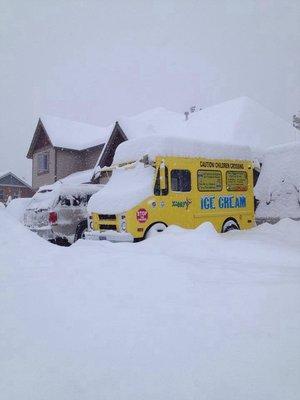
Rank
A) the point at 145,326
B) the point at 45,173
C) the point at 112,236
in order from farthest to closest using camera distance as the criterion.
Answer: the point at 45,173 → the point at 112,236 → the point at 145,326

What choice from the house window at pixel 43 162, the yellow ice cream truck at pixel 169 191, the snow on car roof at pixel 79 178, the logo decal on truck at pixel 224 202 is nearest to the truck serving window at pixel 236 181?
the yellow ice cream truck at pixel 169 191

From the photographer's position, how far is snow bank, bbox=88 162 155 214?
28.9ft

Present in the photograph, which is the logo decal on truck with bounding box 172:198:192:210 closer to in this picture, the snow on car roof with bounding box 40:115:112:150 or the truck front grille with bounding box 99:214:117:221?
the truck front grille with bounding box 99:214:117:221

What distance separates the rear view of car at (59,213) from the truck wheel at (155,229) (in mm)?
3536

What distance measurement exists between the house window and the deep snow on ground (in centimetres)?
2413

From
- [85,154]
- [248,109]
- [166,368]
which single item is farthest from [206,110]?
[166,368]

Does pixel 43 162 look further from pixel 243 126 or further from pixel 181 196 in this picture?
pixel 181 196

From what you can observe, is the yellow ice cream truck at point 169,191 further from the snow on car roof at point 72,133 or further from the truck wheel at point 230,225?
the snow on car roof at point 72,133

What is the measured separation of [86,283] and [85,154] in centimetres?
2484

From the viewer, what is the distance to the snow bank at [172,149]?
943cm

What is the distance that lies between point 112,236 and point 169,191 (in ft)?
6.11

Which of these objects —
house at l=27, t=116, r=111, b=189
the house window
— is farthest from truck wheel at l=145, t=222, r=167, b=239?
the house window

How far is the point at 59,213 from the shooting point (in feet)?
37.0

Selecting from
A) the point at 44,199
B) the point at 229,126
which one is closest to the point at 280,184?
the point at 44,199
